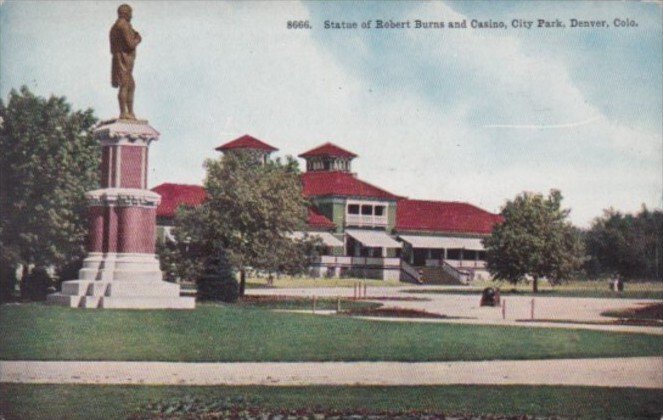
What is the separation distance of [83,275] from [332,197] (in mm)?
10377

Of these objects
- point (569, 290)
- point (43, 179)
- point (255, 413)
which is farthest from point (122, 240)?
point (569, 290)

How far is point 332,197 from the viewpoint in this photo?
2877 centimetres

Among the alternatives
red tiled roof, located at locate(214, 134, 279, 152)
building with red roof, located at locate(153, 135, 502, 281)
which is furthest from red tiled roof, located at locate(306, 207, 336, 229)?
red tiled roof, located at locate(214, 134, 279, 152)

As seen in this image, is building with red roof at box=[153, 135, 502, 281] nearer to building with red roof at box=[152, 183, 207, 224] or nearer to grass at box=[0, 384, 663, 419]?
building with red roof at box=[152, 183, 207, 224]

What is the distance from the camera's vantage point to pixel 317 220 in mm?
30922

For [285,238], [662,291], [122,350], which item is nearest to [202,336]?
[122,350]

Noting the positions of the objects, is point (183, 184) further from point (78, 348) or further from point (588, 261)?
point (588, 261)

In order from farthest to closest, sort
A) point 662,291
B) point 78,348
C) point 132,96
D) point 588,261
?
point 588,261 < point 132,96 < point 662,291 < point 78,348

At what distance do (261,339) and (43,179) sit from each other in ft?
21.8

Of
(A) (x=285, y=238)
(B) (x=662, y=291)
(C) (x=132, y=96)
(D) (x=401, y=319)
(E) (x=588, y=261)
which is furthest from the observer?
(A) (x=285, y=238)

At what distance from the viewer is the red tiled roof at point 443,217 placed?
17.8 meters

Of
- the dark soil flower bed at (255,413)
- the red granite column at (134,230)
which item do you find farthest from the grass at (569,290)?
the dark soil flower bed at (255,413)

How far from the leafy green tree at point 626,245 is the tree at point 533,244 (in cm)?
40

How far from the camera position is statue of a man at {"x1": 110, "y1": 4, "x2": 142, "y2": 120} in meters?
15.0
